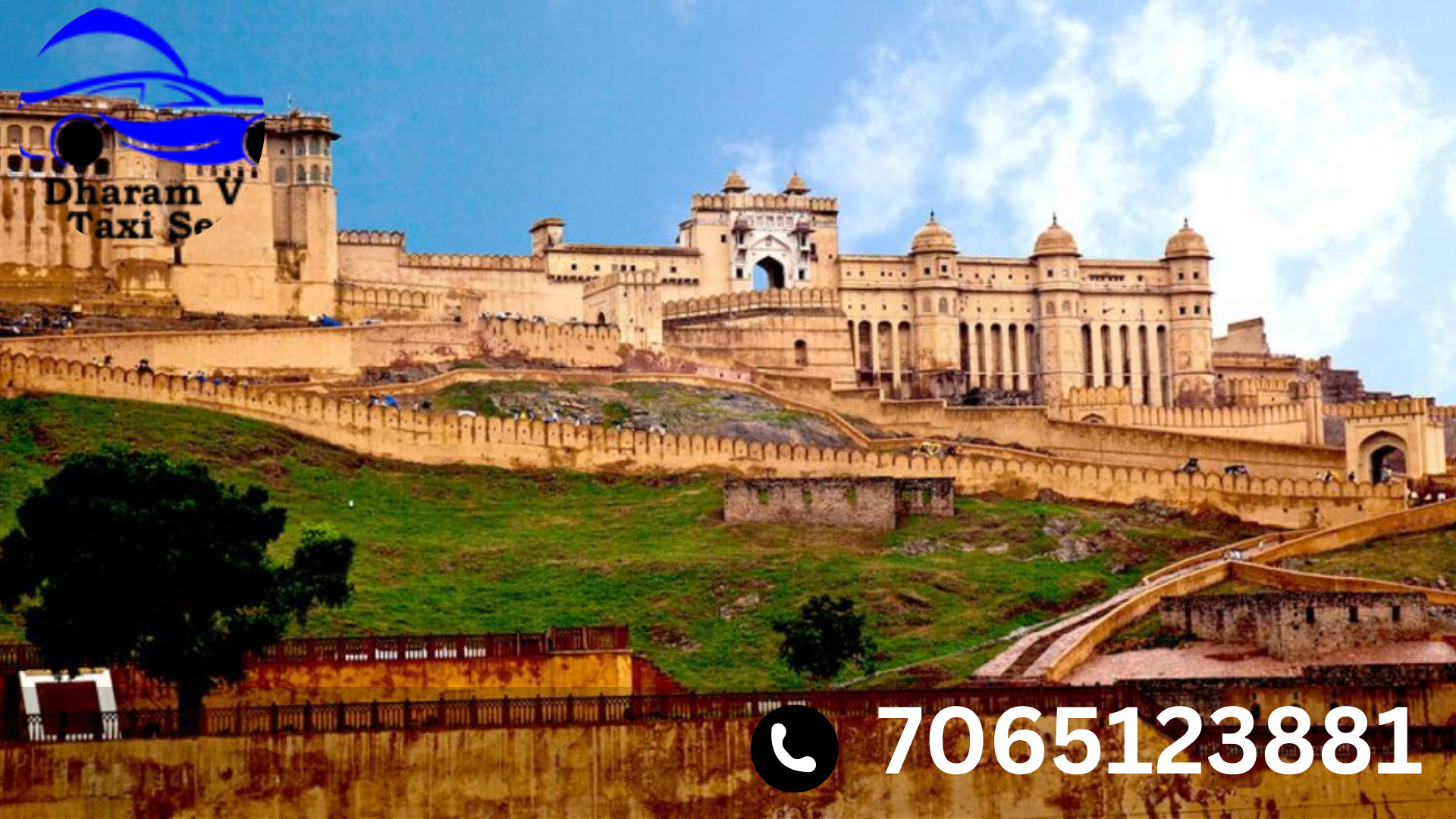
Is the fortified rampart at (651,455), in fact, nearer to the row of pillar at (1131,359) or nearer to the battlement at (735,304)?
the battlement at (735,304)

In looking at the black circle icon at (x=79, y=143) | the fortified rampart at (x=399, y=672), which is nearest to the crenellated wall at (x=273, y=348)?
the black circle icon at (x=79, y=143)

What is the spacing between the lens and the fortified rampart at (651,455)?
2741 inches

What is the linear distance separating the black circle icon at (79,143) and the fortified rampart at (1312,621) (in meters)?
43.0

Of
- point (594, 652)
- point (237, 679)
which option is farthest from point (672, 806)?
point (237, 679)

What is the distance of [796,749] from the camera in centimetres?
3812

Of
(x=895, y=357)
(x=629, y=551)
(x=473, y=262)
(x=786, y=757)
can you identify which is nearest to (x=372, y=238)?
(x=473, y=262)

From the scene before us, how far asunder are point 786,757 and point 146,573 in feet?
32.3

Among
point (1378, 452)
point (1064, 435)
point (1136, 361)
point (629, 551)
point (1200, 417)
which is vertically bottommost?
point (629, 551)

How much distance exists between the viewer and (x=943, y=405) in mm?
81688

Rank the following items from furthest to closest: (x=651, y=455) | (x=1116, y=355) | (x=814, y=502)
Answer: (x=1116, y=355) < (x=651, y=455) < (x=814, y=502)

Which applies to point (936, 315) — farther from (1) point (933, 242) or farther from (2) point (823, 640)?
(2) point (823, 640)

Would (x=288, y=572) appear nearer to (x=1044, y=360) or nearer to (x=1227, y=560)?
(x=1227, y=560)

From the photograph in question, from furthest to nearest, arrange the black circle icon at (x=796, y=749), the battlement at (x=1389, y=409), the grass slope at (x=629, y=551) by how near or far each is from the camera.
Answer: the battlement at (x=1389, y=409), the grass slope at (x=629, y=551), the black circle icon at (x=796, y=749)

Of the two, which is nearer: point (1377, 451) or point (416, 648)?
point (416, 648)
